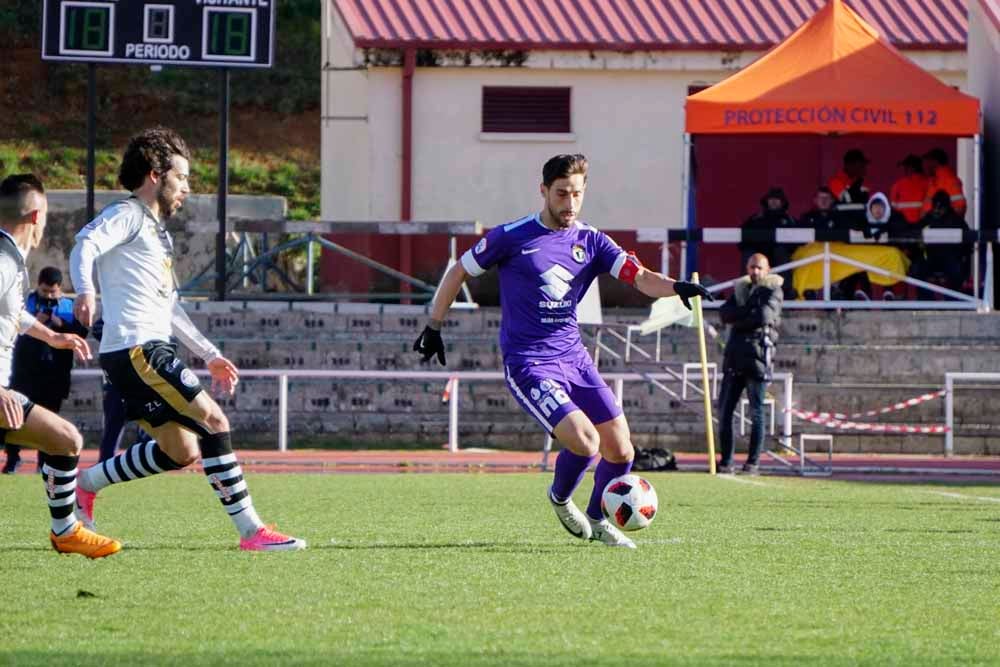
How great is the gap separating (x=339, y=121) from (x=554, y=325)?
17.8m

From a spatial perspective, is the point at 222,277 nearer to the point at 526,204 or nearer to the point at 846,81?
the point at 526,204

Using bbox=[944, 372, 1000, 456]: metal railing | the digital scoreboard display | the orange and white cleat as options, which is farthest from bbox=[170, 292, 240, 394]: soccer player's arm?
the digital scoreboard display

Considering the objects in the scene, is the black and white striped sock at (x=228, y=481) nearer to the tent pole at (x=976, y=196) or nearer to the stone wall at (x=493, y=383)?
the stone wall at (x=493, y=383)

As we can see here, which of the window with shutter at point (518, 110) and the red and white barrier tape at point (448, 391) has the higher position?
the window with shutter at point (518, 110)

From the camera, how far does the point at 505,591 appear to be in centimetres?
714

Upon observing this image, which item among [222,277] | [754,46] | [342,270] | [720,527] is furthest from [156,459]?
[754,46]

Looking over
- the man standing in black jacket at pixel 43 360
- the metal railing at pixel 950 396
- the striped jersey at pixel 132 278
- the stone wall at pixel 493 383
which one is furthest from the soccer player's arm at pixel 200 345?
the metal railing at pixel 950 396

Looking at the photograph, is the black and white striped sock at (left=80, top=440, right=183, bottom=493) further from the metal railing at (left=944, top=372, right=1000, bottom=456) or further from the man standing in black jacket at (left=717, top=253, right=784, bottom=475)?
the metal railing at (left=944, top=372, right=1000, bottom=456)

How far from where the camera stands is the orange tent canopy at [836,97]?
70.0 ft

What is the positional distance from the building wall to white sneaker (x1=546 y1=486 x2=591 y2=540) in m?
15.8

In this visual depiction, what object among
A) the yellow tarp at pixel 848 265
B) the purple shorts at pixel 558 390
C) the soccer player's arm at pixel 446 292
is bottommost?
the purple shorts at pixel 558 390

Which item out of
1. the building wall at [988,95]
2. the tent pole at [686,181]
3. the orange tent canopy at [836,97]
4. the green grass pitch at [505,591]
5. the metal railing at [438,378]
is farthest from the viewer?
the building wall at [988,95]

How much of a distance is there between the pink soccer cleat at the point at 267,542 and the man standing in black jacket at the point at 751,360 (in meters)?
8.48

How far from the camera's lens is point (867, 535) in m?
9.92
